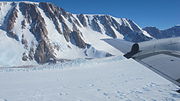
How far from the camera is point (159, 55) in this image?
6641mm

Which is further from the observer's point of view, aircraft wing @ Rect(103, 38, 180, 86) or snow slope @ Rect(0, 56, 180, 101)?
snow slope @ Rect(0, 56, 180, 101)

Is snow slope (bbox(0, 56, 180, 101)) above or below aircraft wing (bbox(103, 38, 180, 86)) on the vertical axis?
below

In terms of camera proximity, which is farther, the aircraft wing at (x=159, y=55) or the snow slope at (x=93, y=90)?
the snow slope at (x=93, y=90)

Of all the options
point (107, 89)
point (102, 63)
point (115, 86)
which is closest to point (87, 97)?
point (107, 89)

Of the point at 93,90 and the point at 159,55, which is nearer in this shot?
the point at 159,55

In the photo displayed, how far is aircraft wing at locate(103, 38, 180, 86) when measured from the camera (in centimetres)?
491

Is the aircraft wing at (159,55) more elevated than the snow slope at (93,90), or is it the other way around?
the aircraft wing at (159,55)

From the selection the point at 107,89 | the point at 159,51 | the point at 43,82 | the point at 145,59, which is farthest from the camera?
the point at 43,82

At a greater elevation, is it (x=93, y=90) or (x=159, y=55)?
(x=159, y=55)

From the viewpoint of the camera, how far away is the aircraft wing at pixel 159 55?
4.91 m

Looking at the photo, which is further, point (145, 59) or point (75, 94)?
point (75, 94)

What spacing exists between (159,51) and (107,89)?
15.9ft

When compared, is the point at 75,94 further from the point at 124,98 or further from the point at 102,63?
the point at 102,63

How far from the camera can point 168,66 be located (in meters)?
5.27
